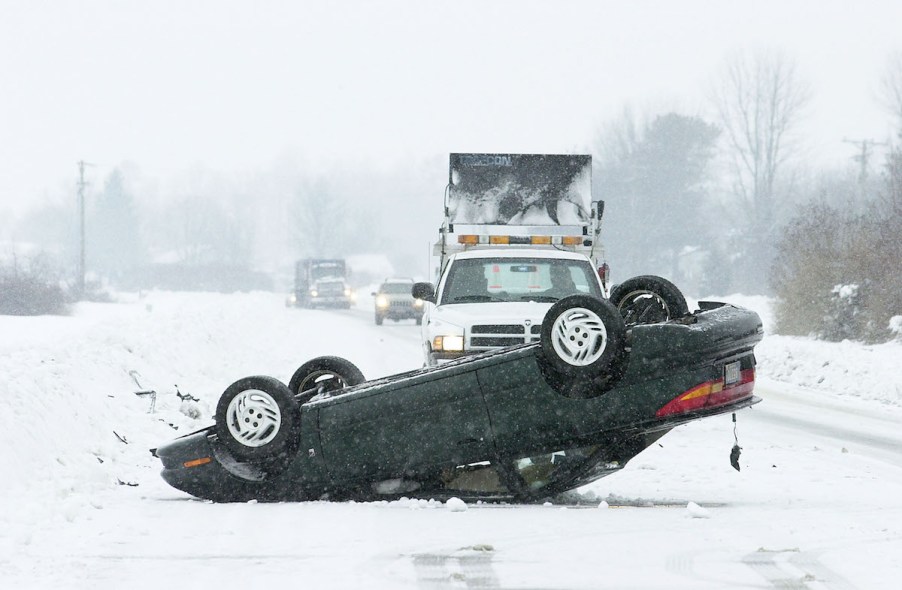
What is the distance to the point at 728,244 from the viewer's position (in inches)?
3123

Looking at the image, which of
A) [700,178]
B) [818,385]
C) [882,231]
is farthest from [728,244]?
[818,385]

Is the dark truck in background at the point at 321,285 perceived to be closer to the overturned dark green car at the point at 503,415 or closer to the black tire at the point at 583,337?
the overturned dark green car at the point at 503,415

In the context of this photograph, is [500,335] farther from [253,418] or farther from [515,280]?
[253,418]

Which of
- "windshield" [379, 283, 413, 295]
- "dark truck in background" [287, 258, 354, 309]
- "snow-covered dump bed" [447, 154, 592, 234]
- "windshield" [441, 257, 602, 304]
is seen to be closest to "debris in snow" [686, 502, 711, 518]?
"windshield" [441, 257, 602, 304]

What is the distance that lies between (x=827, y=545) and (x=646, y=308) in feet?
8.14

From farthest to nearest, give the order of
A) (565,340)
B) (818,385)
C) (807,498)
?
(818,385), (807,498), (565,340)

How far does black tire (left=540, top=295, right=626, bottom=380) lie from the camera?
7.27 m

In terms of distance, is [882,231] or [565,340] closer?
[565,340]

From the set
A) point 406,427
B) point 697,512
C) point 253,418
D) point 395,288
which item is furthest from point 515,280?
point 395,288

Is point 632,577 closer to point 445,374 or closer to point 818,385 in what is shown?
point 445,374

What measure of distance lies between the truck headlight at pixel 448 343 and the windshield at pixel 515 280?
1155 millimetres

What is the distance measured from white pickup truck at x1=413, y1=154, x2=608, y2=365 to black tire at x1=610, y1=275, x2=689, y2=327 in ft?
8.88

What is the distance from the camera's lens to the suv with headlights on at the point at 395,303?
41.9m

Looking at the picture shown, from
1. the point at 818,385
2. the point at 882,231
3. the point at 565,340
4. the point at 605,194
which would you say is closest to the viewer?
the point at 565,340
